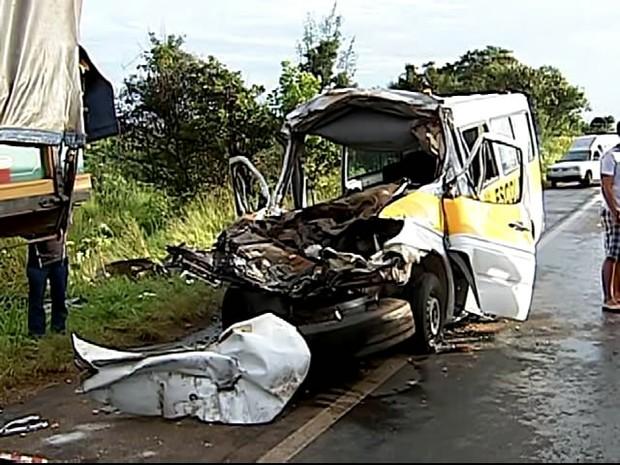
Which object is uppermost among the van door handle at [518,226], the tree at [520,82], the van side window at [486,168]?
the tree at [520,82]

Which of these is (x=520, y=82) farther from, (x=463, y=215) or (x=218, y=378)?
(x=218, y=378)

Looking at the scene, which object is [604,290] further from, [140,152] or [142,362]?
[140,152]

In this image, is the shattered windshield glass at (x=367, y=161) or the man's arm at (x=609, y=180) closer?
the man's arm at (x=609, y=180)

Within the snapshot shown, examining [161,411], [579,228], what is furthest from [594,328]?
[579,228]

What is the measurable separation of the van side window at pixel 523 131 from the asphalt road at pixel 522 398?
2772 millimetres

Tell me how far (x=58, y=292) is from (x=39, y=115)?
196cm

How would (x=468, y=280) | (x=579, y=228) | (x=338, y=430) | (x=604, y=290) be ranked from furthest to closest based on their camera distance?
(x=579, y=228), (x=604, y=290), (x=468, y=280), (x=338, y=430)

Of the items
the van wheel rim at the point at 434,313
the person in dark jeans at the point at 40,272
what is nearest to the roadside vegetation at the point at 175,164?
the person in dark jeans at the point at 40,272

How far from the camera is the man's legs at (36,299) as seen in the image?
8.84 m

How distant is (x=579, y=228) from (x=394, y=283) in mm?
11764

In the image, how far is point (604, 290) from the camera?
10.8 meters

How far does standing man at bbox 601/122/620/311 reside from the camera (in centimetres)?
1045

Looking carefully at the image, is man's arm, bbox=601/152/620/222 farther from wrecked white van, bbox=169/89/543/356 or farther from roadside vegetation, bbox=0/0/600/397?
roadside vegetation, bbox=0/0/600/397

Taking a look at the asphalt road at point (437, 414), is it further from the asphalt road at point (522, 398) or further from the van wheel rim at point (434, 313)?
the van wheel rim at point (434, 313)
